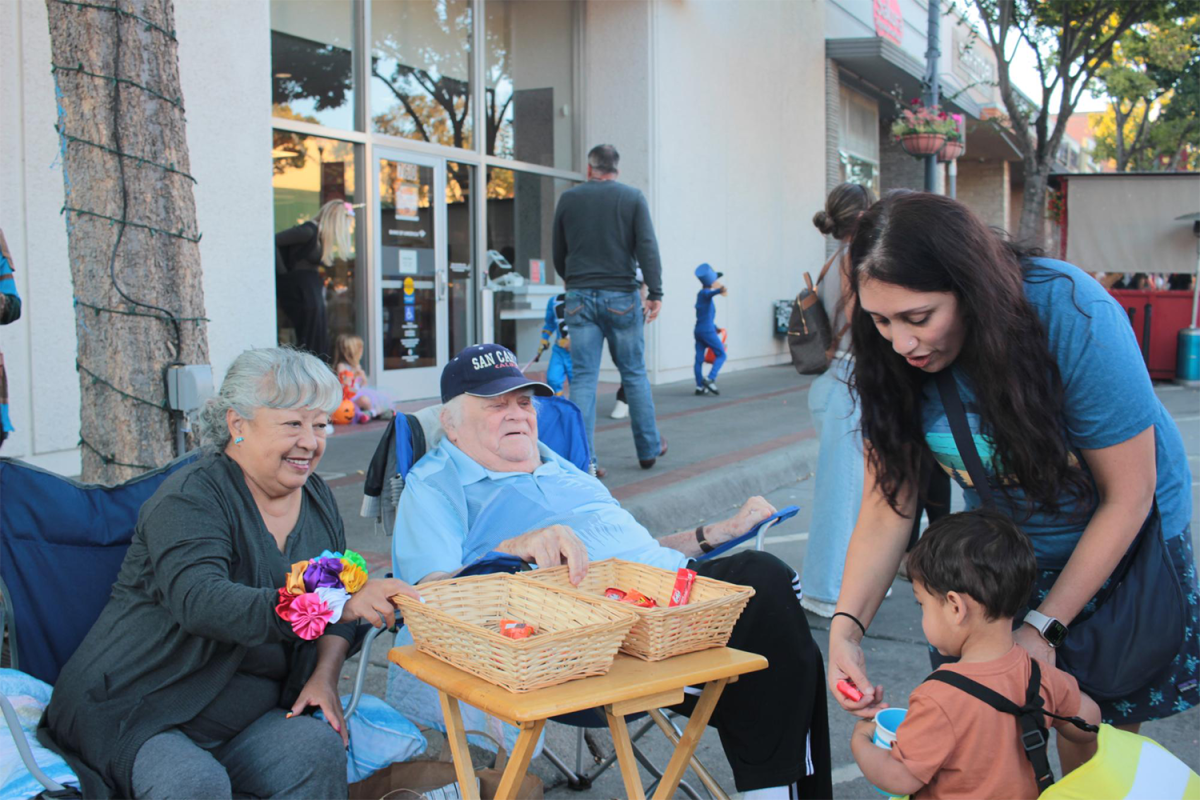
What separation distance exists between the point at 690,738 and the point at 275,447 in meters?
1.21

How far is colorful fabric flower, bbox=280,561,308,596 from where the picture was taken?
91.1 inches

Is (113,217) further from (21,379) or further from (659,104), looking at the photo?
(659,104)

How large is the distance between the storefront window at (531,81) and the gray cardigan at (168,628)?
373 inches

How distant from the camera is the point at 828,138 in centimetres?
1742

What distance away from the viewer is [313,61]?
9250 mm

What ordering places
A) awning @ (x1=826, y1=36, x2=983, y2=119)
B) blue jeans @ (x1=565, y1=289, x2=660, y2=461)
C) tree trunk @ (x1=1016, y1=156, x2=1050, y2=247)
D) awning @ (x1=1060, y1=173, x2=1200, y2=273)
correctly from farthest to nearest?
awning @ (x1=826, y1=36, x2=983, y2=119), tree trunk @ (x1=1016, y1=156, x2=1050, y2=247), awning @ (x1=1060, y1=173, x2=1200, y2=273), blue jeans @ (x1=565, y1=289, x2=660, y2=461)

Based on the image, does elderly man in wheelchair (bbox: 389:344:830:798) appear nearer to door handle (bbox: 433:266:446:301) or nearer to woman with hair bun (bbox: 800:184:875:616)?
woman with hair bun (bbox: 800:184:875:616)

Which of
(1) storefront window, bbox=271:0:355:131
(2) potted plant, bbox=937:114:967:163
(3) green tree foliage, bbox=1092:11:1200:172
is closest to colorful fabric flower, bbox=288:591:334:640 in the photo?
(1) storefront window, bbox=271:0:355:131

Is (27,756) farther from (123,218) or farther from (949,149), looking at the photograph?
(949,149)

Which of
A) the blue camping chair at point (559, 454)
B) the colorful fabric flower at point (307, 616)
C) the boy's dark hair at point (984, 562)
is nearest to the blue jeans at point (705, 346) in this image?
the blue camping chair at point (559, 454)

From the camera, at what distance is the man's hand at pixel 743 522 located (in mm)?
3074

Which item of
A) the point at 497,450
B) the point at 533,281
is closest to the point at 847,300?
the point at 497,450

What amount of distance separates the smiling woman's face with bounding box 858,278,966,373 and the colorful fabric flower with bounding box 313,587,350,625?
50.7 inches

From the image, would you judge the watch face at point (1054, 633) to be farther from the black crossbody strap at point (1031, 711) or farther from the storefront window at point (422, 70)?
the storefront window at point (422, 70)
